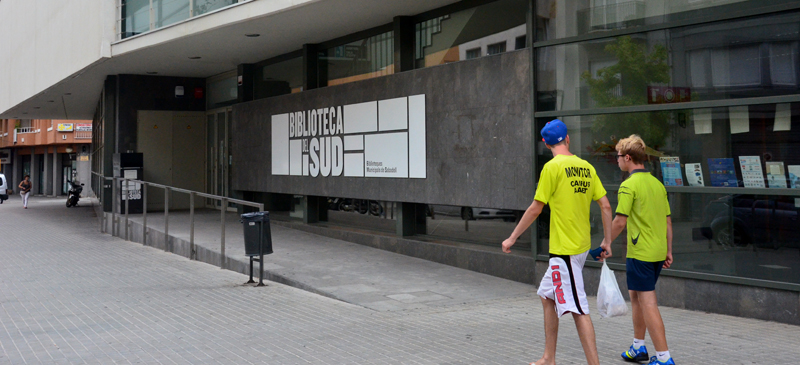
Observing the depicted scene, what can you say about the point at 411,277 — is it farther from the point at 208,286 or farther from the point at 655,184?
the point at 655,184

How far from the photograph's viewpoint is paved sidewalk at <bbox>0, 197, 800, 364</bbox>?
5.75 meters

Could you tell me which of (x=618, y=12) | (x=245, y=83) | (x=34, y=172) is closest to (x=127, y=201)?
(x=245, y=83)

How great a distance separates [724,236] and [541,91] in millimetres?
2886

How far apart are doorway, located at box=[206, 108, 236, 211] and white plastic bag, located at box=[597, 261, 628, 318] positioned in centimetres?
1452

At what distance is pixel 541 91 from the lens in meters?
9.10

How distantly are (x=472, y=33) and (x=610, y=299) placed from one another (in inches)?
255

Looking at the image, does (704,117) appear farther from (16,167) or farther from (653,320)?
(16,167)

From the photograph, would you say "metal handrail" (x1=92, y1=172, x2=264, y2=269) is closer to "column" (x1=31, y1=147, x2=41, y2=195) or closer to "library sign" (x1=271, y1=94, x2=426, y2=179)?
"library sign" (x1=271, y1=94, x2=426, y2=179)

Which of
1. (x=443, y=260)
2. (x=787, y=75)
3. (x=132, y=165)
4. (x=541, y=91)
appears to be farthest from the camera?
(x=132, y=165)

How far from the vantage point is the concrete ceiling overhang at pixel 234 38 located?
1144 cm

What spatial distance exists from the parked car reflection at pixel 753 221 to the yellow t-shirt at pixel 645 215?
2.35 metres

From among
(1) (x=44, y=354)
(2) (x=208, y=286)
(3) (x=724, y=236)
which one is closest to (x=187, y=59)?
(2) (x=208, y=286)

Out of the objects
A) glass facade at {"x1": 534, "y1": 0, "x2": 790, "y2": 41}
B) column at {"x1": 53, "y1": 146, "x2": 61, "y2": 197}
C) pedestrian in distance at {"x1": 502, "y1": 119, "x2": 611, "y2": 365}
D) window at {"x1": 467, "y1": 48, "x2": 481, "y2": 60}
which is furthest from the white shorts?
column at {"x1": 53, "y1": 146, "x2": 61, "y2": 197}

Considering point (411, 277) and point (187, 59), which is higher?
point (187, 59)
